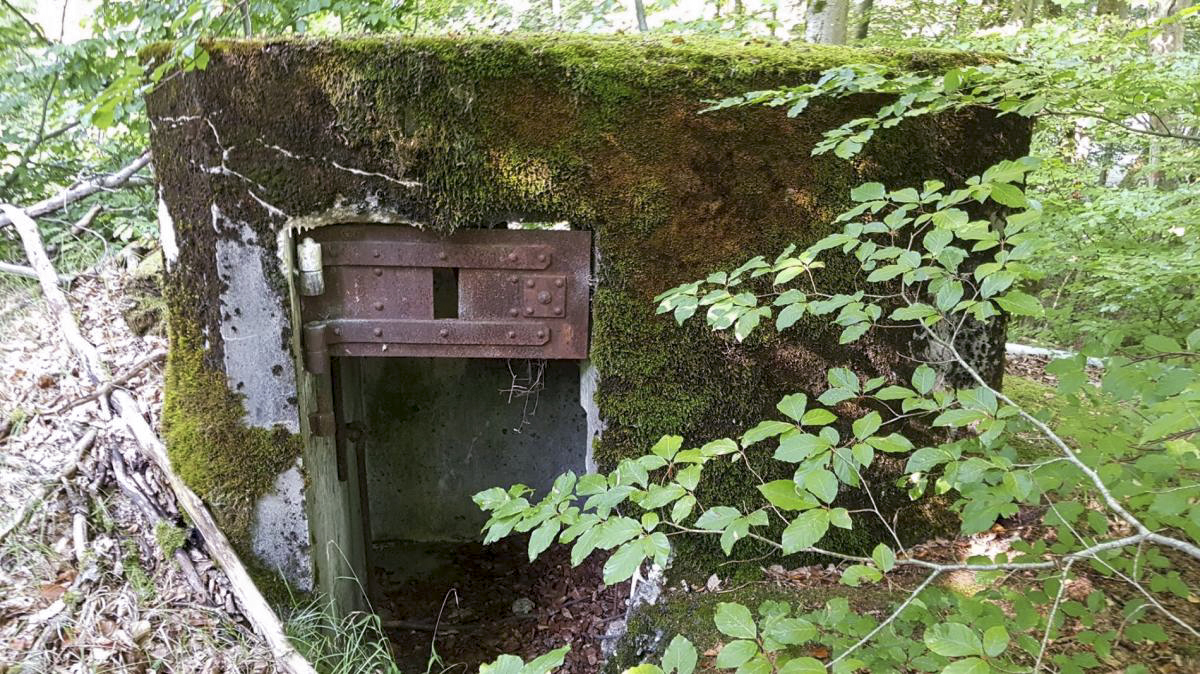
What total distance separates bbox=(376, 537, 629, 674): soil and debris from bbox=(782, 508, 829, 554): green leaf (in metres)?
2.32

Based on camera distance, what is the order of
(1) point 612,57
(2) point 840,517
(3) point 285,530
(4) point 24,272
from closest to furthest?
(2) point 840,517
(1) point 612,57
(3) point 285,530
(4) point 24,272

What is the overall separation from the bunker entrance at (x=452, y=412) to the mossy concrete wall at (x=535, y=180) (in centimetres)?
14


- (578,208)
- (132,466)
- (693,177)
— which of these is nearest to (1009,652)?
(693,177)

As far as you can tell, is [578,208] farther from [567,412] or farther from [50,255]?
[50,255]

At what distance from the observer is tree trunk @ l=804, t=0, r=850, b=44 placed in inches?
185

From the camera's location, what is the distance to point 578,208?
8.75ft

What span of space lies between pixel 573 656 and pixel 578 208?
2.56 metres

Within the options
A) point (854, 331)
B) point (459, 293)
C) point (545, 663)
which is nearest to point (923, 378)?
point (854, 331)

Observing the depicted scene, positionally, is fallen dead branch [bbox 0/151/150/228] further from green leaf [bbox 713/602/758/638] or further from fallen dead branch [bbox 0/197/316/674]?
green leaf [bbox 713/602/758/638]

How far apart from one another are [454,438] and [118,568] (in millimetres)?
2620

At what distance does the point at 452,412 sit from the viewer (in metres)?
5.08

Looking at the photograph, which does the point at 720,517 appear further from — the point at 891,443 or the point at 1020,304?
the point at 1020,304

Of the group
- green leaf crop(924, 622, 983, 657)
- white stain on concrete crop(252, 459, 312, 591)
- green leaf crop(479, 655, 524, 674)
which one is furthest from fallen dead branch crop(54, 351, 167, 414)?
green leaf crop(924, 622, 983, 657)

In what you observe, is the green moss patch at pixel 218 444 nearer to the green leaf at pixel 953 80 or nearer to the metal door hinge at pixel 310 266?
the metal door hinge at pixel 310 266
